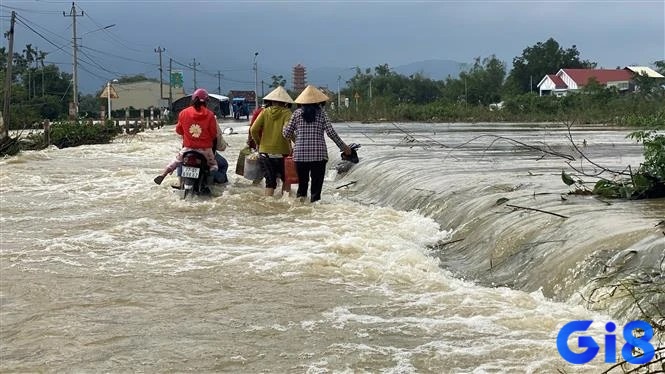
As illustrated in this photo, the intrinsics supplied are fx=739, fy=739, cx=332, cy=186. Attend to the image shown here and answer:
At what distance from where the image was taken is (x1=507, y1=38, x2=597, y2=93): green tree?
89500 mm

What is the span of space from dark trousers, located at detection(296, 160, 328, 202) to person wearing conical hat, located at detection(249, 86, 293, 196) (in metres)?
0.61

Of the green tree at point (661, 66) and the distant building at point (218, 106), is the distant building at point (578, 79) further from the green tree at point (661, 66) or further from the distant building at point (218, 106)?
the distant building at point (218, 106)

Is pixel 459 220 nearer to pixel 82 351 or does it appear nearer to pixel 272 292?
pixel 272 292

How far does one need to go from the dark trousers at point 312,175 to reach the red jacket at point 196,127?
1585mm

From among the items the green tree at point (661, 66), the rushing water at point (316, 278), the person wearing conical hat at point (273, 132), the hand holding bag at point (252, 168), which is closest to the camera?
the rushing water at point (316, 278)

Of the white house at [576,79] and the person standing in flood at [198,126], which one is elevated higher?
the white house at [576,79]

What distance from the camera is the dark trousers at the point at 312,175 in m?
9.98

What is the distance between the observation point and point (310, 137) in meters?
9.79

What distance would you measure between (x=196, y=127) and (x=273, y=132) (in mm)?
1113

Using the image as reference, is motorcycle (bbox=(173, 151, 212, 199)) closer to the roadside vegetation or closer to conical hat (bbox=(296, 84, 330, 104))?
conical hat (bbox=(296, 84, 330, 104))

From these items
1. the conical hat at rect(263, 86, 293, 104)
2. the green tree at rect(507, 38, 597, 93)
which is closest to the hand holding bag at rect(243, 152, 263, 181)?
the conical hat at rect(263, 86, 293, 104)

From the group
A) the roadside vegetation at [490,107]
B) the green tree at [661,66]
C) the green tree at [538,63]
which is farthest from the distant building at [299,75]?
the green tree at [661,66]

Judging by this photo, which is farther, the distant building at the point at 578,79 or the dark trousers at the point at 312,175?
the distant building at the point at 578,79

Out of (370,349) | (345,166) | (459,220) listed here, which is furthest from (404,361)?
(345,166)
